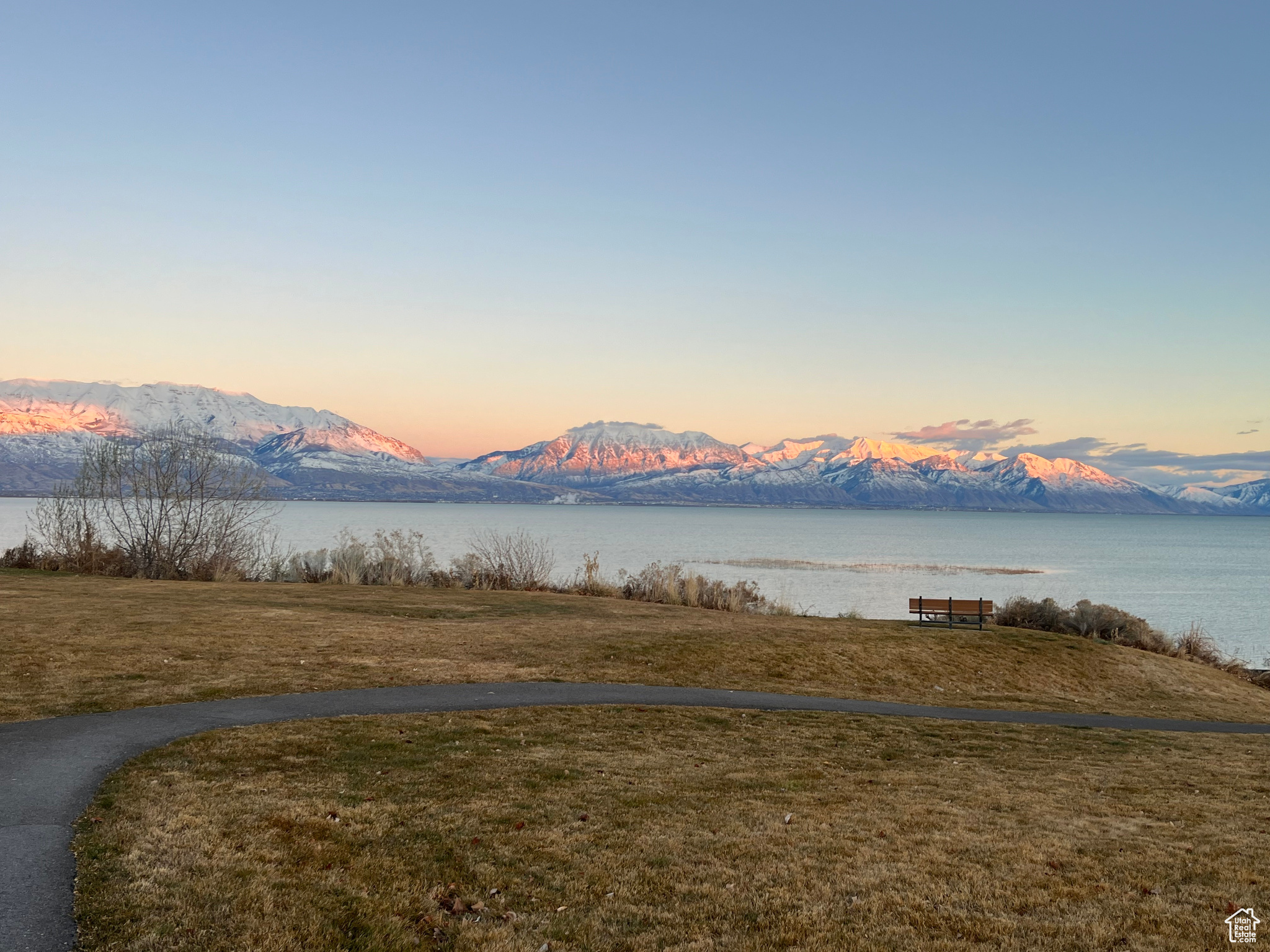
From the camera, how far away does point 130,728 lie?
10.7m

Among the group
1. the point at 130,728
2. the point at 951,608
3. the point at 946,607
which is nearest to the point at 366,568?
the point at 946,607

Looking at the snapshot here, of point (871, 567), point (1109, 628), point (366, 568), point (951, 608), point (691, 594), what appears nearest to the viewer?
point (951, 608)

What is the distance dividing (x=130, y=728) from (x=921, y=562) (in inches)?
3118

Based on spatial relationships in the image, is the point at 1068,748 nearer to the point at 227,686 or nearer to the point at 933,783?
the point at 933,783

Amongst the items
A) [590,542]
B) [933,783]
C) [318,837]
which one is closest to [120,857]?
[318,837]

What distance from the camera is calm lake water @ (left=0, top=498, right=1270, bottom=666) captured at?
48.4 metres

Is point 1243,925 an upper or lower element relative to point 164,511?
lower

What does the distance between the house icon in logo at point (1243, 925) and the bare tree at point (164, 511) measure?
30.2 meters

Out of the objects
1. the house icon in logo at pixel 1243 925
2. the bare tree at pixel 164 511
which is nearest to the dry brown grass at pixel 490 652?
the bare tree at pixel 164 511

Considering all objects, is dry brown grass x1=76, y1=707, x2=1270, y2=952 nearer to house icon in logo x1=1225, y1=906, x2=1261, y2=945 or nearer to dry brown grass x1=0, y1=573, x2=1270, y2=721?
house icon in logo x1=1225, y1=906, x2=1261, y2=945

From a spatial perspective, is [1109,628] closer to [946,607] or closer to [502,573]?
[946,607]

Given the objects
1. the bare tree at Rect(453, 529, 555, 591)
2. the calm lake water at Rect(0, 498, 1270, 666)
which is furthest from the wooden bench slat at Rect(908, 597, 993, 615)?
the bare tree at Rect(453, 529, 555, 591)

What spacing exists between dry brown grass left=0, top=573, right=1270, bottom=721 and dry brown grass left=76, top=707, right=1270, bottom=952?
4.11m

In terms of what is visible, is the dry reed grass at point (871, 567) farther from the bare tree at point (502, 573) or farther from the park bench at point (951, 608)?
the park bench at point (951, 608)
